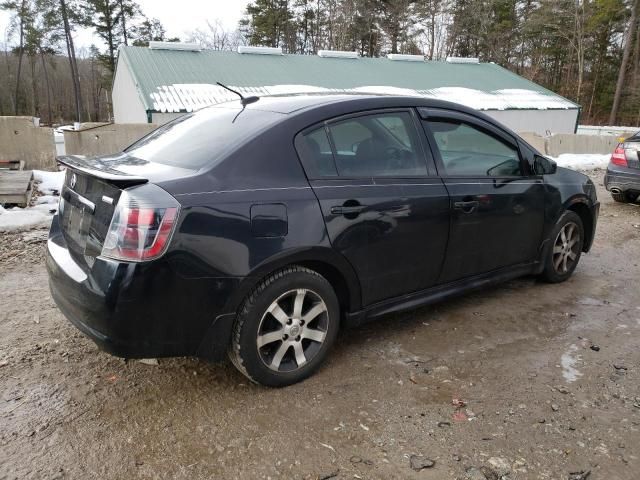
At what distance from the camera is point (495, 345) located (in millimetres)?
3453

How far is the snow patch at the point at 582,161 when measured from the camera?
1436 cm

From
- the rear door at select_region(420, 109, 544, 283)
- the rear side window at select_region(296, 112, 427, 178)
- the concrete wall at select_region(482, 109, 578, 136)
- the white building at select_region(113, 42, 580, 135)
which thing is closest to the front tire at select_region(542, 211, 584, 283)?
the rear door at select_region(420, 109, 544, 283)

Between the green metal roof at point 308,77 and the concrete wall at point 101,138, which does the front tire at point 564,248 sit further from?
the green metal roof at point 308,77

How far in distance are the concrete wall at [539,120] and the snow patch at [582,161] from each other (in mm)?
9356

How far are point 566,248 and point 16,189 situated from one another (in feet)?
23.8

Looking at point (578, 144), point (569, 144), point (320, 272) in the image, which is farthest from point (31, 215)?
point (578, 144)

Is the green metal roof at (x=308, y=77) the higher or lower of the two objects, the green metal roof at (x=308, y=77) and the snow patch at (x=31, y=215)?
the higher

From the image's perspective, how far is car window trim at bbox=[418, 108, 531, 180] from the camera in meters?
3.43

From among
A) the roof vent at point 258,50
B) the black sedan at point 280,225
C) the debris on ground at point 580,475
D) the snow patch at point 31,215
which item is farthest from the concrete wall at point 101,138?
the roof vent at point 258,50

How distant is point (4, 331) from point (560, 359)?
385cm

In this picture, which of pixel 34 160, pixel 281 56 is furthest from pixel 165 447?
pixel 281 56

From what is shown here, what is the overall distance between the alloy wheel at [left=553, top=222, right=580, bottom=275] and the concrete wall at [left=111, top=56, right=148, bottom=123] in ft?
60.4

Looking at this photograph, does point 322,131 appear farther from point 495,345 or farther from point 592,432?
point 592,432

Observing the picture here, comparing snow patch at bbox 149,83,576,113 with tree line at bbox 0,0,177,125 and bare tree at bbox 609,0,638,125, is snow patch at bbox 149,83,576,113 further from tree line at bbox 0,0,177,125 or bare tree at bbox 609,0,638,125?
tree line at bbox 0,0,177,125
